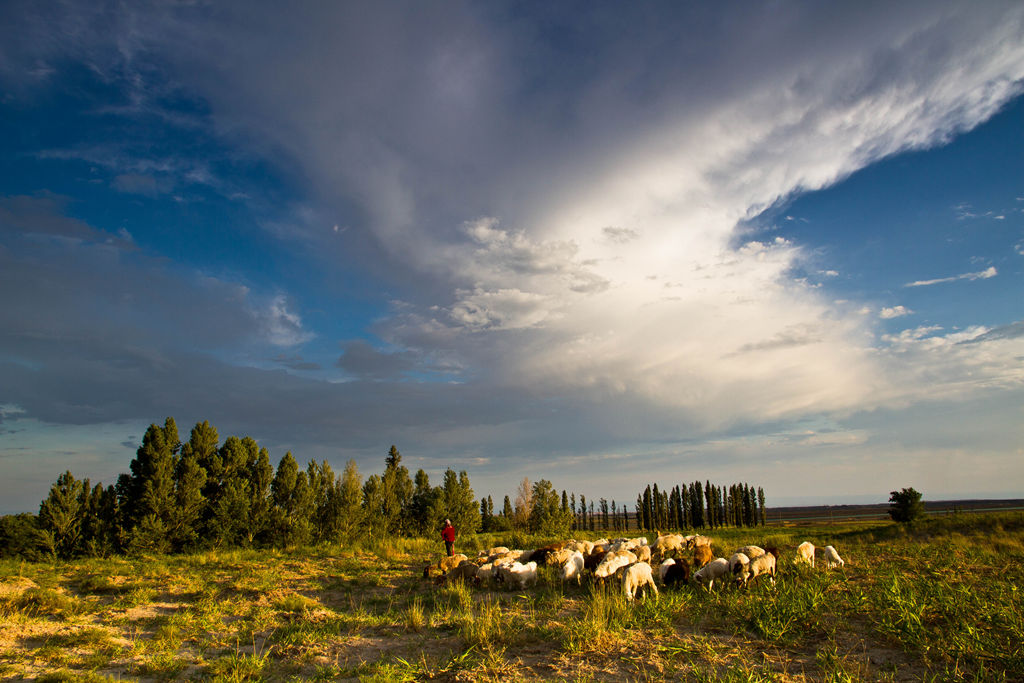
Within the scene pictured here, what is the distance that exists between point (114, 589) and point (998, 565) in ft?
82.4

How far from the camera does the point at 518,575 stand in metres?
14.6

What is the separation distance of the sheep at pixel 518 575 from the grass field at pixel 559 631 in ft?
1.58

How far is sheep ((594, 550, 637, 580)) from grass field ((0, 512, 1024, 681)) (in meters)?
0.71

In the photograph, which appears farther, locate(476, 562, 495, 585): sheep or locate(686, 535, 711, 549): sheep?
locate(686, 535, 711, 549): sheep

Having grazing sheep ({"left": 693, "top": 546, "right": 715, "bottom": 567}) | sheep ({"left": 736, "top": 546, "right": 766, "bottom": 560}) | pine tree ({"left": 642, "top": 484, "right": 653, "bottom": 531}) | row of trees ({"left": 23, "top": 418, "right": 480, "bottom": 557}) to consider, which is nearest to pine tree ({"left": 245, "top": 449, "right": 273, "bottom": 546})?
row of trees ({"left": 23, "top": 418, "right": 480, "bottom": 557})

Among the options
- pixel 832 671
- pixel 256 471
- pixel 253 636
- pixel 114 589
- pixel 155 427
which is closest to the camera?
pixel 832 671

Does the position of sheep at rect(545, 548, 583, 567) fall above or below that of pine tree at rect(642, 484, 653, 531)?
above

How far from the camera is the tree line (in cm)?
2903

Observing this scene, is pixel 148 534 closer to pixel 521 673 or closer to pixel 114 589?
pixel 114 589

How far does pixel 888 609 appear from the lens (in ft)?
25.9

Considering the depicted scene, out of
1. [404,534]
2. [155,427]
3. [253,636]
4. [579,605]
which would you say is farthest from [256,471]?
[579,605]

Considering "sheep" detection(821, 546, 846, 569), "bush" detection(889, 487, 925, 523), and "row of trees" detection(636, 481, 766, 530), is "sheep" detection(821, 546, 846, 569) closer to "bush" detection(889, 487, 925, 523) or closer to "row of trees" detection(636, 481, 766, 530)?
"bush" detection(889, 487, 925, 523)

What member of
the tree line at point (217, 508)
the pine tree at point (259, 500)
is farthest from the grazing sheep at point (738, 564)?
the pine tree at point (259, 500)

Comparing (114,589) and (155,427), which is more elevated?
(155,427)
